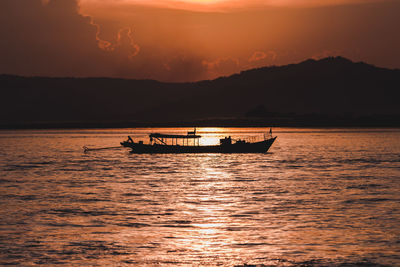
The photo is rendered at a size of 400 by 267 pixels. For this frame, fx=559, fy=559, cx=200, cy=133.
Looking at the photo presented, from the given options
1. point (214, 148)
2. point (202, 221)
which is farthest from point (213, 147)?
point (202, 221)

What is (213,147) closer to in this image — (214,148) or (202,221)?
(214,148)

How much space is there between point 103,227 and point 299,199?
46.0ft

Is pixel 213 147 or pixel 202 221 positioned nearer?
pixel 202 221

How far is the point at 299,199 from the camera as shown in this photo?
34.9m

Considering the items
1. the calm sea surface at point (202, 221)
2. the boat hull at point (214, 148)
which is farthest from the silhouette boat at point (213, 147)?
the calm sea surface at point (202, 221)

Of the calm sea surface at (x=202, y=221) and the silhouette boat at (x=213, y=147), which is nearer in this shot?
the calm sea surface at (x=202, y=221)

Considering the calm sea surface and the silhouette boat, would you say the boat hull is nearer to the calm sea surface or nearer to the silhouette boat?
the silhouette boat

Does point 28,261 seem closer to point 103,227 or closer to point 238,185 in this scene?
point 103,227

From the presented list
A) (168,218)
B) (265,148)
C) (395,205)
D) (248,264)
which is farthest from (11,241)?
(265,148)

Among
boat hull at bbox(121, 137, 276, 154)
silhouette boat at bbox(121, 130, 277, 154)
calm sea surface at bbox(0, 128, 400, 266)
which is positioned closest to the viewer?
calm sea surface at bbox(0, 128, 400, 266)

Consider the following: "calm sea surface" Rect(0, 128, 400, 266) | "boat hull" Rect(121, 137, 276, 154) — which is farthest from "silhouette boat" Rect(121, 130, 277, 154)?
"calm sea surface" Rect(0, 128, 400, 266)

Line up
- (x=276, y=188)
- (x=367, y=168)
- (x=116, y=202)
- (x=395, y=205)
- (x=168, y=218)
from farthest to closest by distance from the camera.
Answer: (x=367, y=168) → (x=276, y=188) → (x=116, y=202) → (x=395, y=205) → (x=168, y=218)

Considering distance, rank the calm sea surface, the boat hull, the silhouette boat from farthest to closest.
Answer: the boat hull → the silhouette boat → the calm sea surface

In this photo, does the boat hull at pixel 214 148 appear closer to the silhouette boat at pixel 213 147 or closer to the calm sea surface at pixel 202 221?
the silhouette boat at pixel 213 147
